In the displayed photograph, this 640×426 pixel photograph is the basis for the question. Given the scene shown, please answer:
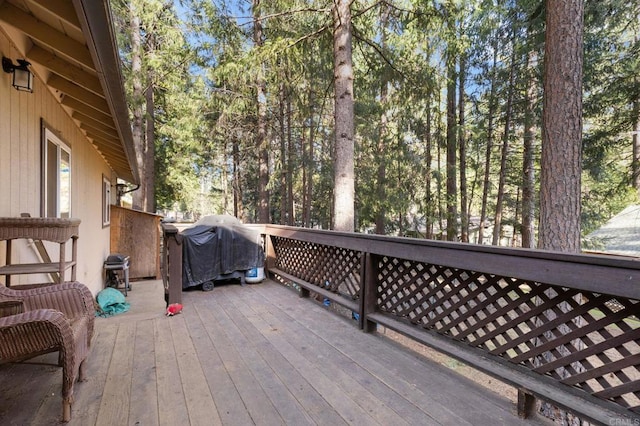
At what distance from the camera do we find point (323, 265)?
175 inches

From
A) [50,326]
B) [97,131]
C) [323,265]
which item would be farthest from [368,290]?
[97,131]

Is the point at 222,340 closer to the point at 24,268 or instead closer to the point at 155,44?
the point at 24,268

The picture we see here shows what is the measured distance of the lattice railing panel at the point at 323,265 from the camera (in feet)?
13.0

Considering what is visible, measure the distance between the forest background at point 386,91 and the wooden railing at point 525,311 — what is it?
4.54 metres

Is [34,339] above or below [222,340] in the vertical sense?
above

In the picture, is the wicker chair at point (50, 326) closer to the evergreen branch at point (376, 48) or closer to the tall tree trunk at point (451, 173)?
the evergreen branch at point (376, 48)

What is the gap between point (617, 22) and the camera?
20.4 feet

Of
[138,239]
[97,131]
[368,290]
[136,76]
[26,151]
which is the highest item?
[136,76]

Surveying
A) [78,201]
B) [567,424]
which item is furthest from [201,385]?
[567,424]

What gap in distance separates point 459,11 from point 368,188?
22.1 feet

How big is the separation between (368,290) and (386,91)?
6744 millimetres

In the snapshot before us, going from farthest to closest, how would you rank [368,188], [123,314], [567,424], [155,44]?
[368,188]
[155,44]
[123,314]
[567,424]

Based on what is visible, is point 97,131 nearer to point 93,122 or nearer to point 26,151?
point 93,122

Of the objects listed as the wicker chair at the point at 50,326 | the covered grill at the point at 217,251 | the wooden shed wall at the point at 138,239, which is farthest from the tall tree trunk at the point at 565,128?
the wooden shed wall at the point at 138,239
